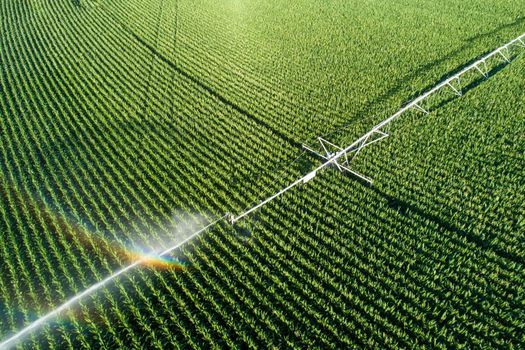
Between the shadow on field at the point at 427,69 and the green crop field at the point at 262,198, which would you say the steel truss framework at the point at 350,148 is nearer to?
the green crop field at the point at 262,198

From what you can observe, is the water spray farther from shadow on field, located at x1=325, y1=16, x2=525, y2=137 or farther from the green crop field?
shadow on field, located at x1=325, y1=16, x2=525, y2=137

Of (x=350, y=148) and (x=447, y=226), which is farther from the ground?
(x=350, y=148)

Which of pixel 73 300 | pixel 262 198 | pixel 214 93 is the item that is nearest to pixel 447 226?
pixel 262 198

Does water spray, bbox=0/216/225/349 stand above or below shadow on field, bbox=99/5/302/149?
below

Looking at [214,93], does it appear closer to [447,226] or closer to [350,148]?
[350,148]

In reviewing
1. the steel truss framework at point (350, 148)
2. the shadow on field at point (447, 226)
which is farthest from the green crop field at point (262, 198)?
the steel truss framework at point (350, 148)

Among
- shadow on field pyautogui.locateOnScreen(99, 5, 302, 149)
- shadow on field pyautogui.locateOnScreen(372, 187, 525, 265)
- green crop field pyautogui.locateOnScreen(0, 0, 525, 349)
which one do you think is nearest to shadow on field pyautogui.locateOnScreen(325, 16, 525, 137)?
green crop field pyautogui.locateOnScreen(0, 0, 525, 349)

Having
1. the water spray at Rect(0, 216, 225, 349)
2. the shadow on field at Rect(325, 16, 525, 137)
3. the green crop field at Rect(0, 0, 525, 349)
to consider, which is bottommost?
the water spray at Rect(0, 216, 225, 349)
